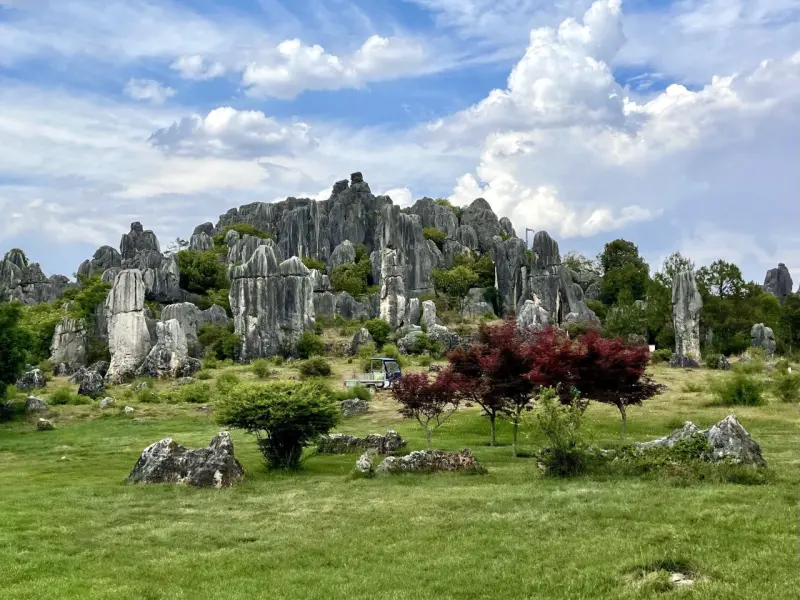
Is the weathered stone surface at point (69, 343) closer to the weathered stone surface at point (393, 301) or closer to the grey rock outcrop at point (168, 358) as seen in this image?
the grey rock outcrop at point (168, 358)

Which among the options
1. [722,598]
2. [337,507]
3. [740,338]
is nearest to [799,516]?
[722,598]

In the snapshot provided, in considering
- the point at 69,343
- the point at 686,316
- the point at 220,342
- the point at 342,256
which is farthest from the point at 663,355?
the point at 342,256

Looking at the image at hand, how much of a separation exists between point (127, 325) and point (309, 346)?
14.3 metres

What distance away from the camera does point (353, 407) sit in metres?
33.1

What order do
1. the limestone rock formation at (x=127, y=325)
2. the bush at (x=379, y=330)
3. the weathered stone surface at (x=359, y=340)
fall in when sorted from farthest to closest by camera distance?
the bush at (x=379, y=330) < the weathered stone surface at (x=359, y=340) < the limestone rock formation at (x=127, y=325)

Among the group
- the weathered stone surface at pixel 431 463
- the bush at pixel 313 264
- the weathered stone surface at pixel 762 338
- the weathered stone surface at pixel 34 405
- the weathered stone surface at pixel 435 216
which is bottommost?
the weathered stone surface at pixel 431 463

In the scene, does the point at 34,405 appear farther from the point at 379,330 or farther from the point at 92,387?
the point at 379,330

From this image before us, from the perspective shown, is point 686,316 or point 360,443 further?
point 686,316

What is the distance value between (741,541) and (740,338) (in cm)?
5220

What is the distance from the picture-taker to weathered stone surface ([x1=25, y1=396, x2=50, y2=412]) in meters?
32.4

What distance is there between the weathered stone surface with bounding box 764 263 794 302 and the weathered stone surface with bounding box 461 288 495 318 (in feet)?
136

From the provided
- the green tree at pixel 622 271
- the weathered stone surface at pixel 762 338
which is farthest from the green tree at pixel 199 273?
the weathered stone surface at pixel 762 338

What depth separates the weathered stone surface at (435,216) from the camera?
352 feet

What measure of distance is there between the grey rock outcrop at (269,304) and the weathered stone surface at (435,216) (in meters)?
48.4
